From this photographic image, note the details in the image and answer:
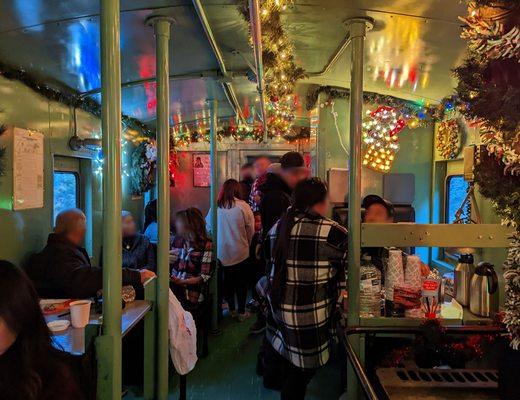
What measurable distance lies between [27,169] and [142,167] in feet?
9.72

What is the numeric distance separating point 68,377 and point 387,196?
4215 mm

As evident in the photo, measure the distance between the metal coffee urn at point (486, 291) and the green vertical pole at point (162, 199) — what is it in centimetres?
204

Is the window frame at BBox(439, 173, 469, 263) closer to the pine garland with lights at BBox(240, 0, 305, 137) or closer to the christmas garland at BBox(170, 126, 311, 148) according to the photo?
the pine garland with lights at BBox(240, 0, 305, 137)

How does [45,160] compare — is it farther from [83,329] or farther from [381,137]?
[381,137]

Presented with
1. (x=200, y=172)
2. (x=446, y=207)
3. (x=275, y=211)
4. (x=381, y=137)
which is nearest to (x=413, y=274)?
(x=275, y=211)

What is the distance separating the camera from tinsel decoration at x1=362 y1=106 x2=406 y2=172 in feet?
16.7

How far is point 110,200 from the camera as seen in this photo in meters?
1.76

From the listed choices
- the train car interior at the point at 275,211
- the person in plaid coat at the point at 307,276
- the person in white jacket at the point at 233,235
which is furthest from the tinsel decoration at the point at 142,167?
the person in plaid coat at the point at 307,276

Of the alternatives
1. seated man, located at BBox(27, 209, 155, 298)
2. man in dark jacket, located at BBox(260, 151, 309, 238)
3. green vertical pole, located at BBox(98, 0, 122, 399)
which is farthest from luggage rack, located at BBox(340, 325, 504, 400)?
man in dark jacket, located at BBox(260, 151, 309, 238)

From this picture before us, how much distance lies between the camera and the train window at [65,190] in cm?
451

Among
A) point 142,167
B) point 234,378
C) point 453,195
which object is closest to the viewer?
point 234,378

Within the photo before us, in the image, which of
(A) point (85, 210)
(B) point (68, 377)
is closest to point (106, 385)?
(B) point (68, 377)

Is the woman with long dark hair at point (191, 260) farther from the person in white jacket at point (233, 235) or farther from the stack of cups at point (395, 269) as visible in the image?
the stack of cups at point (395, 269)

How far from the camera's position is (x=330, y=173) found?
499cm
